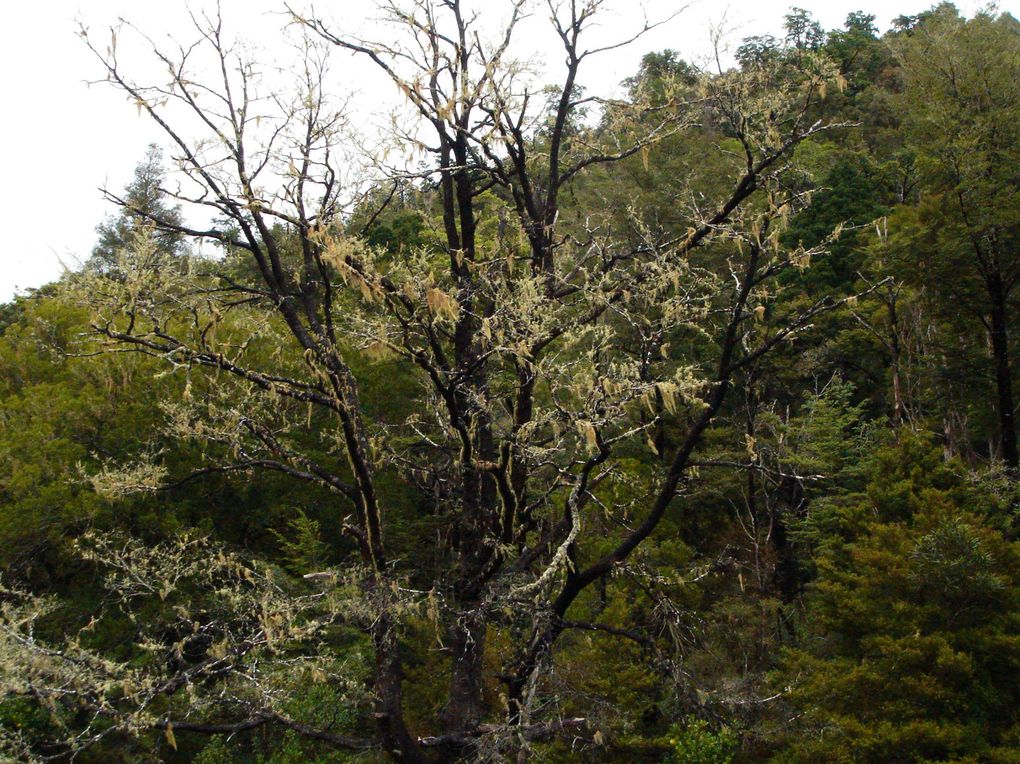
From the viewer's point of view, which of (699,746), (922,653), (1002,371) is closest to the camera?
(922,653)

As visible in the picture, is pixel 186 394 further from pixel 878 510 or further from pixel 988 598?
pixel 878 510

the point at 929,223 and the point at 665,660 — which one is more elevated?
the point at 929,223

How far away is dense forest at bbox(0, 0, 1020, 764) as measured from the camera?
15.4 feet

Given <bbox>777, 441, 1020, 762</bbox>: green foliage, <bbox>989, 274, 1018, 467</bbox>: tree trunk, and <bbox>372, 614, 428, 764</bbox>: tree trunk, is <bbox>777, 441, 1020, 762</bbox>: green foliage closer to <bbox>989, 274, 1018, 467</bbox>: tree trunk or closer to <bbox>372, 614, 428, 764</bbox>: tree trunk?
<bbox>989, 274, 1018, 467</bbox>: tree trunk

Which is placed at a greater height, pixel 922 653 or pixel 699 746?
pixel 922 653

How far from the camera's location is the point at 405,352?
4562mm

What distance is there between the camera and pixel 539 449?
4.48m

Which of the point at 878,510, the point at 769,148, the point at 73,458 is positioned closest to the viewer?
the point at 769,148

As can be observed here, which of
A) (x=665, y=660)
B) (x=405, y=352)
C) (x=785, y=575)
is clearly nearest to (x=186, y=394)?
(x=405, y=352)

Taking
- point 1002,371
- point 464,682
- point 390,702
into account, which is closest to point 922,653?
point 1002,371

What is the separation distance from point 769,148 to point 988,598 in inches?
340

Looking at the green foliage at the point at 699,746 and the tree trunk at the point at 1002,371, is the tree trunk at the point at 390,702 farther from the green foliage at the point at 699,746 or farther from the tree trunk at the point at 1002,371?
the tree trunk at the point at 1002,371

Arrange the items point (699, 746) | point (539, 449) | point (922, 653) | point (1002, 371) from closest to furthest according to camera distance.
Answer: point (539, 449), point (922, 653), point (699, 746), point (1002, 371)

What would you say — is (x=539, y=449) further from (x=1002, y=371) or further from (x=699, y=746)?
(x=1002, y=371)
